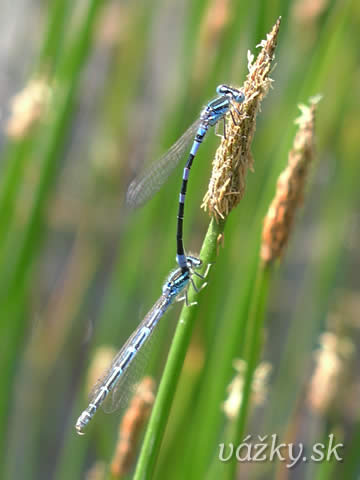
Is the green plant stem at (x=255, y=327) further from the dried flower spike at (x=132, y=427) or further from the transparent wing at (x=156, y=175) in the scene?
the transparent wing at (x=156, y=175)

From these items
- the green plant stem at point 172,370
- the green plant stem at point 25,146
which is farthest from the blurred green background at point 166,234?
the green plant stem at point 172,370

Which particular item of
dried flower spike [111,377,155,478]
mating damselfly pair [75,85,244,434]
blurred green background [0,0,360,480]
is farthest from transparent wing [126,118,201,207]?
dried flower spike [111,377,155,478]

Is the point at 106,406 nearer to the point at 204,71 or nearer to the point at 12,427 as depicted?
the point at 12,427

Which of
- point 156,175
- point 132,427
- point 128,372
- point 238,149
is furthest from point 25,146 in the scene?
point 238,149

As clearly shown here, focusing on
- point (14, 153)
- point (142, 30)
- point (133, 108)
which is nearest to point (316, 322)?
point (14, 153)

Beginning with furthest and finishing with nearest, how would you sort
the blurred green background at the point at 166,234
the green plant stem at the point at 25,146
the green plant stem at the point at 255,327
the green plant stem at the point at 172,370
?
1. the green plant stem at the point at 25,146
2. the blurred green background at the point at 166,234
3. the green plant stem at the point at 255,327
4. the green plant stem at the point at 172,370

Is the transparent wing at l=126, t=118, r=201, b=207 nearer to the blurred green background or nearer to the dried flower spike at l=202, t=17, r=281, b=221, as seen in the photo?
the blurred green background
